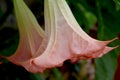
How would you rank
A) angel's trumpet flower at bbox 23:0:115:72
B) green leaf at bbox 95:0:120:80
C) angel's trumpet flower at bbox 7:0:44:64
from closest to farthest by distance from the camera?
angel's trumpet flower at bbox 23:0:115:72 → angel's trumpet flower at bbox 7:0:44:64 → green leaf at bbox 95:0:120:80

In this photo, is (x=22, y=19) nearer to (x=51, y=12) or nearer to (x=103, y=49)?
(x=51, y=12)

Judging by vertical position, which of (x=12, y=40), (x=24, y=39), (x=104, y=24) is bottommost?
(x=12, y=40)

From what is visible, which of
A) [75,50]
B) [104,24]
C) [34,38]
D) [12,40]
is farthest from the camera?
[12,40]

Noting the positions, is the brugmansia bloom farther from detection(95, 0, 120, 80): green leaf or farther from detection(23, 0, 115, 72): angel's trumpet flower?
detection(95, 0, 120, 80): green leaf

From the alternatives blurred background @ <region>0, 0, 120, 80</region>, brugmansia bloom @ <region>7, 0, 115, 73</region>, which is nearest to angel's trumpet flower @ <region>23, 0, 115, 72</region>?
brugmansia bloom @ <region>7, 0, 115, 73</region>

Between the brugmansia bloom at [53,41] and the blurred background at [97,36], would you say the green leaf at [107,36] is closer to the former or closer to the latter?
the blurred background at [97,36]

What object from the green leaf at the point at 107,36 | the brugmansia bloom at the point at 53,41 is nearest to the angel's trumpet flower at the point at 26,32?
the brugmansia bloom at the point at 53,41

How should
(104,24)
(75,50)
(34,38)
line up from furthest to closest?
(104,24), (34,38), (75,50)

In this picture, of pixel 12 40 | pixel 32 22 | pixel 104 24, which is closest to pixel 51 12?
pixel 32 22

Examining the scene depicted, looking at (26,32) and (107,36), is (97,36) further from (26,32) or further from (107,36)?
(26,32)
